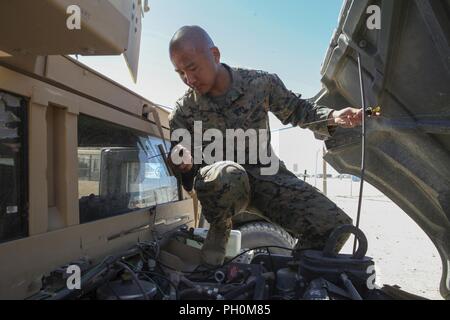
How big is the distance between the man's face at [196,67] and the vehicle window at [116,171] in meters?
0.56

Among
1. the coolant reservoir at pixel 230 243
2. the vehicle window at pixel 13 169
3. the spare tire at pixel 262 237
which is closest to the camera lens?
the vehicle window at pixel 13 169

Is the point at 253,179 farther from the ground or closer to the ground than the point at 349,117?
closer to the ground

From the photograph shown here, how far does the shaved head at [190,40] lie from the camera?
205 centimetres

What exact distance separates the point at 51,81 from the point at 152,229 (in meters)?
1.36

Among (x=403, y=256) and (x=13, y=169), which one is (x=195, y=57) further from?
(x=403, y=256)

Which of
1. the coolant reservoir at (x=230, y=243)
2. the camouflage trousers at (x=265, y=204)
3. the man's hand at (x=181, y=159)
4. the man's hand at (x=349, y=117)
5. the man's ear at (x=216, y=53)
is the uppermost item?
the man's ear at (x=216, y=53)

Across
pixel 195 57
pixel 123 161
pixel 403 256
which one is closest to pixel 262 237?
pixel 123 161

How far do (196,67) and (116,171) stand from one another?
91 cm

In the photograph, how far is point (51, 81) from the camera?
1729 millimetres

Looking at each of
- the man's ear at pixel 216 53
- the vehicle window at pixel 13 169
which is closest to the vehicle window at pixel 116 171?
the vehicle window at pixel 13 169

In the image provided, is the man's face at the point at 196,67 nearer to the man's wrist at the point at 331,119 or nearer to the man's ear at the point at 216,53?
the man's ear at the point at 216,53

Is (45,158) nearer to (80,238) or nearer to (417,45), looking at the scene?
(80,238)

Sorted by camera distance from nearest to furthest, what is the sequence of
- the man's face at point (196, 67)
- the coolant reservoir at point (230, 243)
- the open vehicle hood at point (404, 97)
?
the open vehicle hood at point (404, 97) < the man's face at point (196, 67) < the coolant reservoir at point (230, 243)

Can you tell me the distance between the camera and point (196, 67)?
→ 2.07 m
